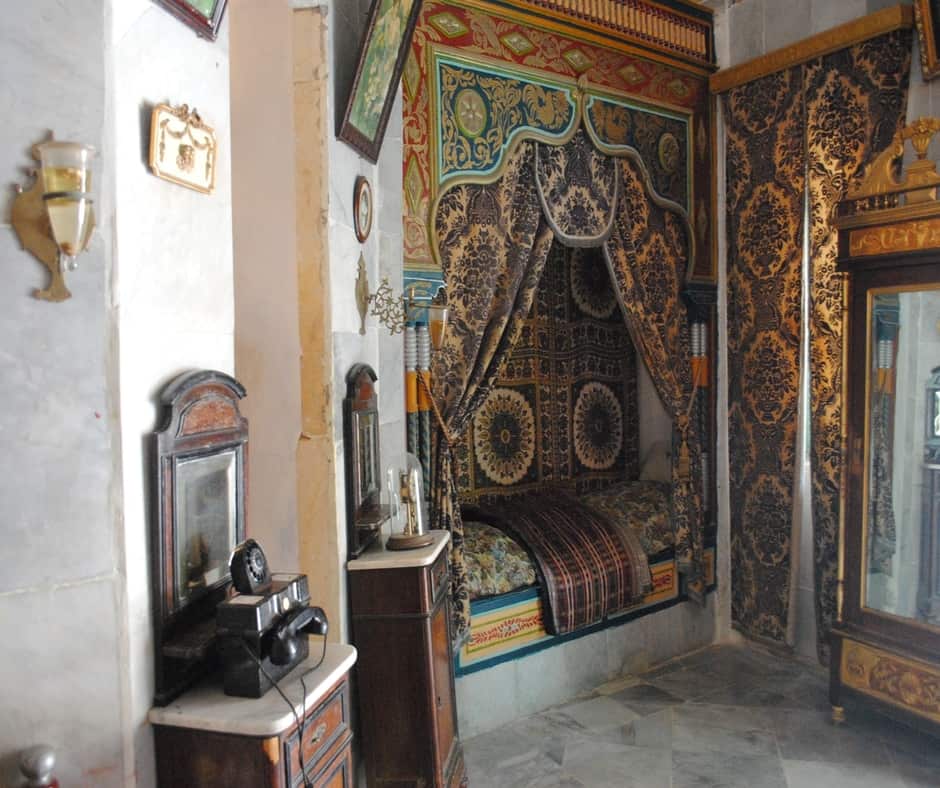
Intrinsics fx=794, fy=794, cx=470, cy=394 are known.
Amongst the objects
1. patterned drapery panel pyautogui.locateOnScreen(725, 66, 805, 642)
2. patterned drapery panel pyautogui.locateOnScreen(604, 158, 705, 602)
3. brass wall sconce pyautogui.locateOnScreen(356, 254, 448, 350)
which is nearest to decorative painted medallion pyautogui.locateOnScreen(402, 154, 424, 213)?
brass wall sconce pyautogui.locateOnScreen(356, 254, 448, 350)

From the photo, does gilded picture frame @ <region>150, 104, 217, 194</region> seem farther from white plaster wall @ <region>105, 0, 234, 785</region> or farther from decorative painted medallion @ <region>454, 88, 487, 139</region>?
decorative painted medallion @ <region>454, 88, 487, 139</region>

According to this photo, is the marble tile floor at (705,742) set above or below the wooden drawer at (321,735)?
below

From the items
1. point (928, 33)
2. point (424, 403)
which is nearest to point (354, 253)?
point (424, 403)

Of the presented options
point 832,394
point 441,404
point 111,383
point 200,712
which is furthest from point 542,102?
point 200,712

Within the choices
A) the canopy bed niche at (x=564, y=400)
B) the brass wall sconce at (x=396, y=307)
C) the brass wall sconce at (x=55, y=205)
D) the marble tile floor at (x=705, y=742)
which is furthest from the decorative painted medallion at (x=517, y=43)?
the marble tile floor at (x=705, y=742)

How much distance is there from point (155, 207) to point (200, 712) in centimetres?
112

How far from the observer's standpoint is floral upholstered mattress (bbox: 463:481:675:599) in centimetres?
390

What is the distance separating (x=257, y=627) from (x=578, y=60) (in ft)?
11.2

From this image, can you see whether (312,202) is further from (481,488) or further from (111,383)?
(481,488)

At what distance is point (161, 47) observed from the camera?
178cm

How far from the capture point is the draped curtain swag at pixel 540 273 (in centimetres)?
368

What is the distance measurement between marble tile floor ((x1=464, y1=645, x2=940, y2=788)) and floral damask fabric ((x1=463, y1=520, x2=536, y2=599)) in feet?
2.22

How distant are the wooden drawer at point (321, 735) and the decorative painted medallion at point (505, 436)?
2589mm

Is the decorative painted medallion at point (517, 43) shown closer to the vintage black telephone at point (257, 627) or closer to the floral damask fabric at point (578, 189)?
the floral damask fabric at point (578, 189)
